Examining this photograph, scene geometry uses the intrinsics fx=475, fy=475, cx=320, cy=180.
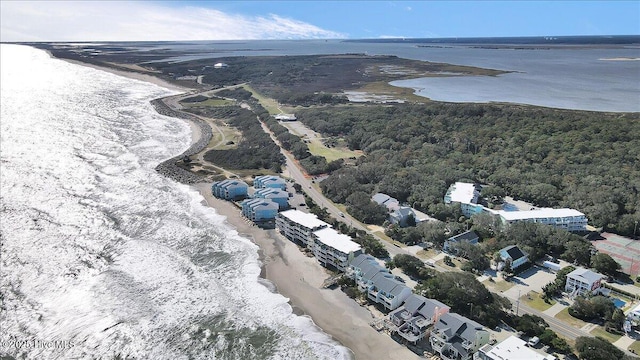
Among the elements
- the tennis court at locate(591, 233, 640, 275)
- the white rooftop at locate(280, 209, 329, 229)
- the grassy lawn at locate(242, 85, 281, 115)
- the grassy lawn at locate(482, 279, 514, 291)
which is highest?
the white rooftop at locate(280, 209, 329, 229)

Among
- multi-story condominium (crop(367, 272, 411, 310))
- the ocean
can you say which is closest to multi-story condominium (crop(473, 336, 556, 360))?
multi-story condominium (crop(367, 272, 411, 310))

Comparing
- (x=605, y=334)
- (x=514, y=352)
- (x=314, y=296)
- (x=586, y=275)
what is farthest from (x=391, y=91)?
(x=514, y=352)

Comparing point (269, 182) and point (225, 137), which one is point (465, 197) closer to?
point (269, 182)

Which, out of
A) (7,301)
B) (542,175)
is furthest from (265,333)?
(542,175)

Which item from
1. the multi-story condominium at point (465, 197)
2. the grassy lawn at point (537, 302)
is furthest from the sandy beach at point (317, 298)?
the multi-story condominium at point (465, 197)

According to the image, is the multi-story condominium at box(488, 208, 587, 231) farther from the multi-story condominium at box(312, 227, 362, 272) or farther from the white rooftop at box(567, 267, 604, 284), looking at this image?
the multi-story condominium at box(312, 227, 362, 272)

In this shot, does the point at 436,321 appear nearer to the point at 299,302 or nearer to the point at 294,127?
the point at 299,302
